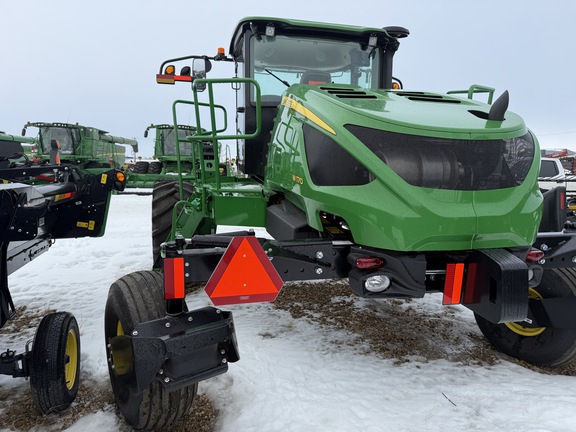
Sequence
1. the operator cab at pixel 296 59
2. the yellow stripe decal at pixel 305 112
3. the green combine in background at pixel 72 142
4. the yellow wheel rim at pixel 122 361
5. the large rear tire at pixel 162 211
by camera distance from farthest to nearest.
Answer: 1. the green combine in background at pixel 72 142
2. the large rear tire at pixel 162 211
3. the operator cab at pixel 296 59
4. the yellow stripe decal at pixel 305 112
5. the yellow wheel rim at pixel 122 361

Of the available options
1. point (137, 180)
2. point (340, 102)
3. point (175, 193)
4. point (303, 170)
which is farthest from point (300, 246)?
point (137, 180)

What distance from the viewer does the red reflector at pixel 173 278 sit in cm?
222

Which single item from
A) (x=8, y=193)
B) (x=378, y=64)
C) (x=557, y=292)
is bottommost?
(x=557, y=292)

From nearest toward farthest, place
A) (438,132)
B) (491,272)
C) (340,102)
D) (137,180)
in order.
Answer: (491,272) → (438,132) → (340,102) → (137,180)

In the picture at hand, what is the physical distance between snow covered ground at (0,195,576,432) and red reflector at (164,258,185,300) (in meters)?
0.83

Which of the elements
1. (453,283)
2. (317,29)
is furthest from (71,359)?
(317,29)

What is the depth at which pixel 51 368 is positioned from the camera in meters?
2.43

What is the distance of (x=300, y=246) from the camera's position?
2418 mm

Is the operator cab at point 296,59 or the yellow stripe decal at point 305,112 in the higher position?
the operator cab at point 296,59

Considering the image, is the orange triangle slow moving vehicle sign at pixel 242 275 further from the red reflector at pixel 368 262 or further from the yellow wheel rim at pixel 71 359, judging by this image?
the yellow wheel rim at pixel 71 359

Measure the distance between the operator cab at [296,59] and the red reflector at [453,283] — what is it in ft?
7.55

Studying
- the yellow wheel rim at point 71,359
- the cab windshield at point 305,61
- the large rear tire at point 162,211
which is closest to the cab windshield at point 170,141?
the large rear tire at point 162,211

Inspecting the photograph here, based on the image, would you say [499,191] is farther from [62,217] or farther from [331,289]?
[62,217]

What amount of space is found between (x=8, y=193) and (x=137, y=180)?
13.0 metres
